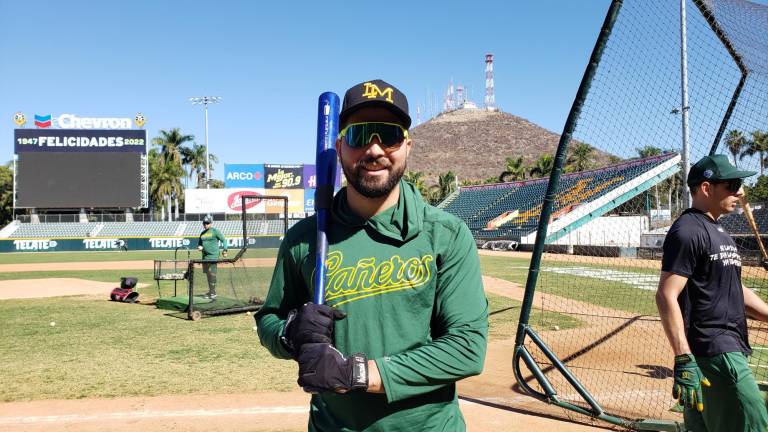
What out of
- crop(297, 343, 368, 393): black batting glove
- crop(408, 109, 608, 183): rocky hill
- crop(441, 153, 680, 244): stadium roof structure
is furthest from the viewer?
crop(408, 109, 608, 183): rocky hill

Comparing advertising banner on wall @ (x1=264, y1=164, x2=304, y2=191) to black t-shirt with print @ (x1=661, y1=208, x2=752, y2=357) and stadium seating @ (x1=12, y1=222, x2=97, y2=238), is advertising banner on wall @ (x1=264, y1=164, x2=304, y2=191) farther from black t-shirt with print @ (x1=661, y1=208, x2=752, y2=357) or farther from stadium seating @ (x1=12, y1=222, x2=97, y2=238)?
black t-shirt with print @ (x1=661, y1=208, x2=752, y2=357)

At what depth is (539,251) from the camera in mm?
5133

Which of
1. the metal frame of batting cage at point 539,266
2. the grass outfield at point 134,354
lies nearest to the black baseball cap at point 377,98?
the metal frame of batting cage at point 539,266

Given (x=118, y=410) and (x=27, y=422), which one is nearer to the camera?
(x=27, y=422)

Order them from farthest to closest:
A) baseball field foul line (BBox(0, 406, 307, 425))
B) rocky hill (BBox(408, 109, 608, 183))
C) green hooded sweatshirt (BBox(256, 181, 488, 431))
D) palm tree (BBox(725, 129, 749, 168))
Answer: rocky hill (BBox(408, 109, 608, 183)), palm tree (BBox(725, 129, 749, 168)), baseball field foul line (BBox(0, 406, 307, 425)), green hooded sweatshirt (BBox(256, 181, 488, 431))

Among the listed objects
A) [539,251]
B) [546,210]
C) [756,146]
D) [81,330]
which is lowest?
[81,330]

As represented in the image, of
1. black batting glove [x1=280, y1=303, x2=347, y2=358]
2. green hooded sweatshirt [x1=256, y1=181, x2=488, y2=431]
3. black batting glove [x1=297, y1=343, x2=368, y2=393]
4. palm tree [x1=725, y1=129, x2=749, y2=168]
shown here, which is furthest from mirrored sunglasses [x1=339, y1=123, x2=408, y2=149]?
palm tree [x1=725, y1=129, x2=749, y2=168]

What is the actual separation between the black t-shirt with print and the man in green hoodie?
1.89 metres

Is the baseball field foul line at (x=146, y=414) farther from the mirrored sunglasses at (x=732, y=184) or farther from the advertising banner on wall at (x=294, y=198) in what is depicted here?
the advertising banner on wall at (x=294, y=198)

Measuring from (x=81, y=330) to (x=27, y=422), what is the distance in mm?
5285

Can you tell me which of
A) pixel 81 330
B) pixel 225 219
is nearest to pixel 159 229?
pixel 225 219

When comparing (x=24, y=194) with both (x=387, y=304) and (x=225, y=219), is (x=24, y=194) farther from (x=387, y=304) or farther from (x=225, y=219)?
(x=387, y=304)

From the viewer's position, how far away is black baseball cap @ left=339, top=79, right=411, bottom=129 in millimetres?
1946

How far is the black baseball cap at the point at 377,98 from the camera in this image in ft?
6.39
